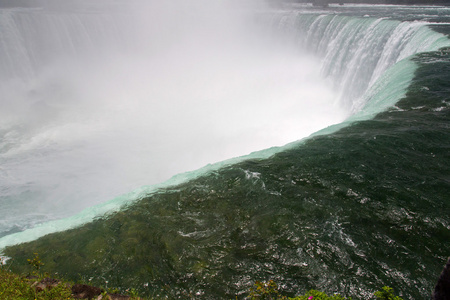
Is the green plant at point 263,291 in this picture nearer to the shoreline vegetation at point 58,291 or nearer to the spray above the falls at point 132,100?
the shoreline vegetation at point 58,291

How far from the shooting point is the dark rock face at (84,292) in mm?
2879

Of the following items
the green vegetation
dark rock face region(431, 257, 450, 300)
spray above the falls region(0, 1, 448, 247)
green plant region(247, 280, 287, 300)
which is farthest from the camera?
spray above the falls region(0, 1, 448, 247)

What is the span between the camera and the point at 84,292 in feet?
9.60

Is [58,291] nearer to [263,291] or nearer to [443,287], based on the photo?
[263,291]

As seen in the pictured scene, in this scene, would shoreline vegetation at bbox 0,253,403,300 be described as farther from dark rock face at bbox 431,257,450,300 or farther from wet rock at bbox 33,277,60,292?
dark rock face at bbox 431,257,450,300

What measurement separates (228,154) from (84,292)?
8051 millimetres

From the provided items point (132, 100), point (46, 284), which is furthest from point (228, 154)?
point (46, 284)

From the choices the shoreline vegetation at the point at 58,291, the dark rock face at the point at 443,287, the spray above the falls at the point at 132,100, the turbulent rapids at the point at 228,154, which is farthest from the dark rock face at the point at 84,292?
the spray above the falls at the point at 132,100

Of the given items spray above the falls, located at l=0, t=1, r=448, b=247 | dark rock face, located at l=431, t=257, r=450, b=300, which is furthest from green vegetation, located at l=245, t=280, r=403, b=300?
spray above the falls, located at l=0, t=1, r=448, b=247

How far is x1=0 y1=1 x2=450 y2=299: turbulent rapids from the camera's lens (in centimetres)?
360

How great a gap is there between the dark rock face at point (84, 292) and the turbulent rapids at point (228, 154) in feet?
1.22

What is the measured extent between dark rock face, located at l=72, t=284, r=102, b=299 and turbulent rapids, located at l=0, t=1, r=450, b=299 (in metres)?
0.37

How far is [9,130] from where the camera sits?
40.6 feet

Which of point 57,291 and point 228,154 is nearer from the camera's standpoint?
point 57,291
